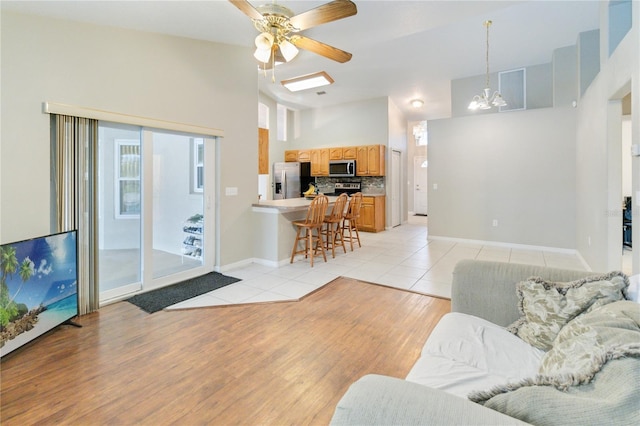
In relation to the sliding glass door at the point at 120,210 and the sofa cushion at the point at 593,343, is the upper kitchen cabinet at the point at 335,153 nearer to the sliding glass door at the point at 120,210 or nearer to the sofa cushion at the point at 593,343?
the sliding glass door at the point at 120,210

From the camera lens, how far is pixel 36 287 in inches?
90.9

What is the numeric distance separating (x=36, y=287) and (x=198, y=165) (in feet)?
7.29

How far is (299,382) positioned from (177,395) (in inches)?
28.6

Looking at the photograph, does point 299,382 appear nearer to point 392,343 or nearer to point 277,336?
point 277,336

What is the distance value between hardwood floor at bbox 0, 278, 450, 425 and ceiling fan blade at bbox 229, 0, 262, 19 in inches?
105

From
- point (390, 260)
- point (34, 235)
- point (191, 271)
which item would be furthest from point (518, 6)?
point (34, 235)

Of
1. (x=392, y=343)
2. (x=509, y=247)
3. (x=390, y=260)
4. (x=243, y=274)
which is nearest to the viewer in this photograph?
(x=392, y=343)

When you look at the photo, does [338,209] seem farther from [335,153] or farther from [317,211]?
[335,153]

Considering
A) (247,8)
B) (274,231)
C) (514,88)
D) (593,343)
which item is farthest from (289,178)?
(593,343)

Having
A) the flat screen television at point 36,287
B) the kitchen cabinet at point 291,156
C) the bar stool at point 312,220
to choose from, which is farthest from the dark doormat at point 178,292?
the kitchen cabinet at point 291,156

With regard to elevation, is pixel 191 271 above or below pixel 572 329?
below

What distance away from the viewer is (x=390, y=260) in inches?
193

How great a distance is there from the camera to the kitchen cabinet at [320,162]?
8.11 metres

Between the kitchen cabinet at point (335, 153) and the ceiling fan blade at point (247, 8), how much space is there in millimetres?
5356
